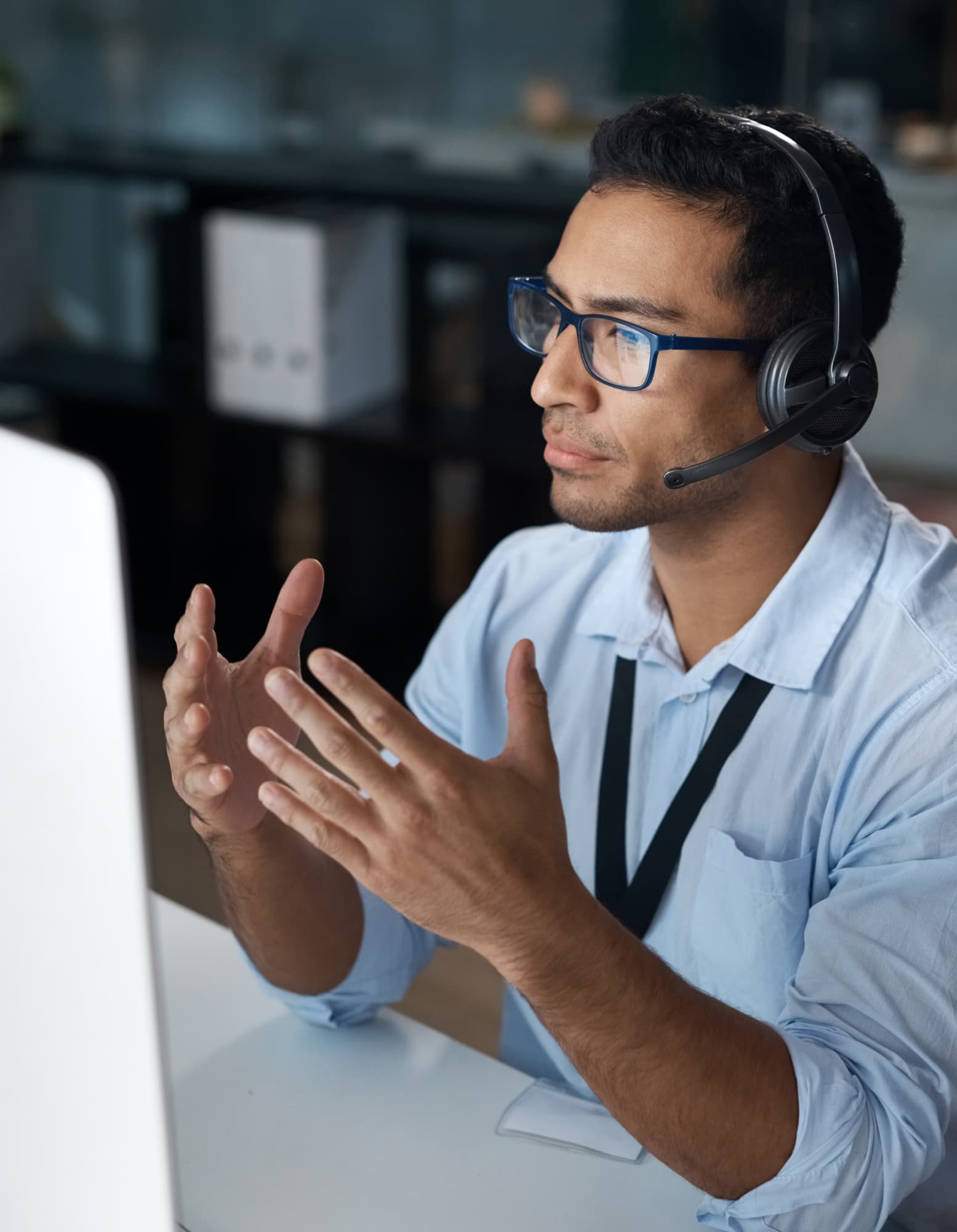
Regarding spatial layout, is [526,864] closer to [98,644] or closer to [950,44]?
[98,644]

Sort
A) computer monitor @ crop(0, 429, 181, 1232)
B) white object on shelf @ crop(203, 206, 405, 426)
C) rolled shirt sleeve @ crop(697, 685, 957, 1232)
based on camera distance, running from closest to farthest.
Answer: computer monitor @ crop(0, 429, 181, 1232) < rolled shirt sleeve @ crop(697, 685, 957, 1232) < white object on shelf @ crop(203, 206, 405, 426)

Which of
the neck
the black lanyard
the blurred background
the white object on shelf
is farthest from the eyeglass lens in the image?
the white object on shelf

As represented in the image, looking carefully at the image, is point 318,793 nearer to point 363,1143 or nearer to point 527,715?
point 527,715

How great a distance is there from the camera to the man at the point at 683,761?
81 centimetres

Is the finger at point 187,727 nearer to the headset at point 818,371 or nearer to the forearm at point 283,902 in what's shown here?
the forearm at point 283,902

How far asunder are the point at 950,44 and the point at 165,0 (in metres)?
2.60

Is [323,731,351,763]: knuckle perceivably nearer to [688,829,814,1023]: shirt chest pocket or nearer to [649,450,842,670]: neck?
[688,829,814,1023]: shirt chest pocket

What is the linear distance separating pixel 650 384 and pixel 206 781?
494 mm

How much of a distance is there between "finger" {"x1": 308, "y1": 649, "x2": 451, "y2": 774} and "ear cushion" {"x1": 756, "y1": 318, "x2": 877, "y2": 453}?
52 cm

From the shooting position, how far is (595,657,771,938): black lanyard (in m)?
1.17

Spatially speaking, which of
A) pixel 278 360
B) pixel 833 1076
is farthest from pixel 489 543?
pixel 833 1076

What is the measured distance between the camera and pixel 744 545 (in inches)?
49.3

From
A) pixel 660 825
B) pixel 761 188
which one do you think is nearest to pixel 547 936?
pixel 660 825

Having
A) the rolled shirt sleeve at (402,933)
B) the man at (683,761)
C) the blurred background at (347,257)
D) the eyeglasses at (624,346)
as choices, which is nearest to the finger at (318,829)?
the man at (683,761)
